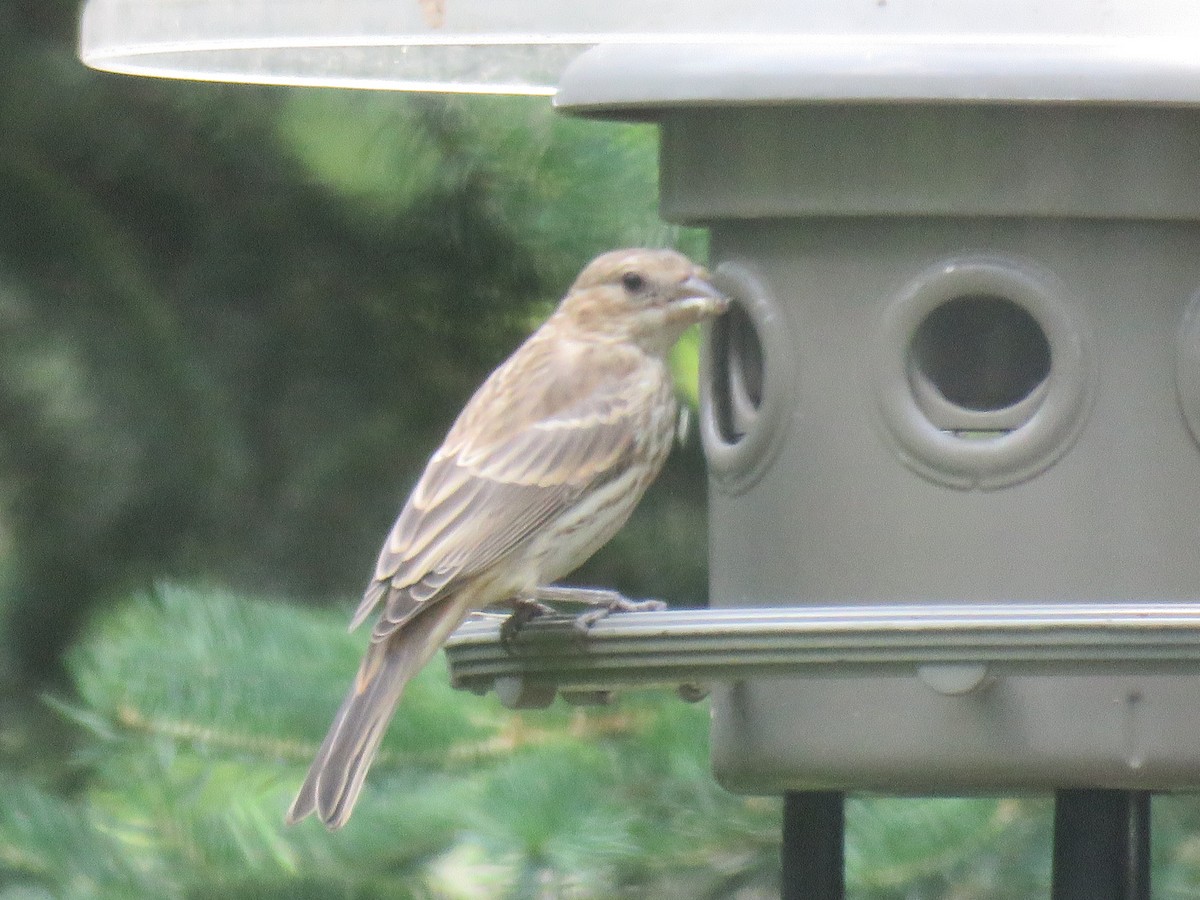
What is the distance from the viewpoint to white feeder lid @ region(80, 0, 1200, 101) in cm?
413

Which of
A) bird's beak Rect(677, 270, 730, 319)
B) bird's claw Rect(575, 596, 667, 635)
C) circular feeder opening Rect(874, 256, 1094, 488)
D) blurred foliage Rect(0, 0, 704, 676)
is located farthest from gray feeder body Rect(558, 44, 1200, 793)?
blurred foliage Rect(0, 0, 704, 676)

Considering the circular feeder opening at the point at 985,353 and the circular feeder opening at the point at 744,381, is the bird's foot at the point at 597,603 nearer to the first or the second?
the circular feeder opening at the point at 744,381

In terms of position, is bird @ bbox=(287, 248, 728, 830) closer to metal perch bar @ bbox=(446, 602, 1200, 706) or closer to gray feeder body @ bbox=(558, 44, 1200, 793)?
gray feeder body @ bbox=(558, 44, 1200, 793)

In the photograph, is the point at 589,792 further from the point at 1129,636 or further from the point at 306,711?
the point at 1129,636

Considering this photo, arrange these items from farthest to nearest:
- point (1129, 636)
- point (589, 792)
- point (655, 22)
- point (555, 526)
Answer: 1. point (589, 792)
2. point (555, 526)
3. point (655, 22)
4. point (1129, 636)

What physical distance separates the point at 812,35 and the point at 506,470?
1.08m

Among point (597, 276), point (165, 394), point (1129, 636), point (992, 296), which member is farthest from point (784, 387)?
point (165, 394)

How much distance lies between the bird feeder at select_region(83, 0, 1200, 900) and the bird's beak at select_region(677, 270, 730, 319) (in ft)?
0.24

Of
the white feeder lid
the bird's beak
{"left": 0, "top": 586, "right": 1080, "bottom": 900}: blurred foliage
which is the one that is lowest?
{"left": 0, "top": 586, "right": 1080, "bottom": 900}: blurred foliage

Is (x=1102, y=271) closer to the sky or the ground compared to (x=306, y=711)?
closer to the sky

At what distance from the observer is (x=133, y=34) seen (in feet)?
14.8

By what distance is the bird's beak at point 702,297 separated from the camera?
4.93 meters

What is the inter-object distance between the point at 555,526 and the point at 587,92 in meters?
0.83

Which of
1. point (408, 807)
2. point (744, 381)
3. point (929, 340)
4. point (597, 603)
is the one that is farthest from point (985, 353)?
point (408, 807)
